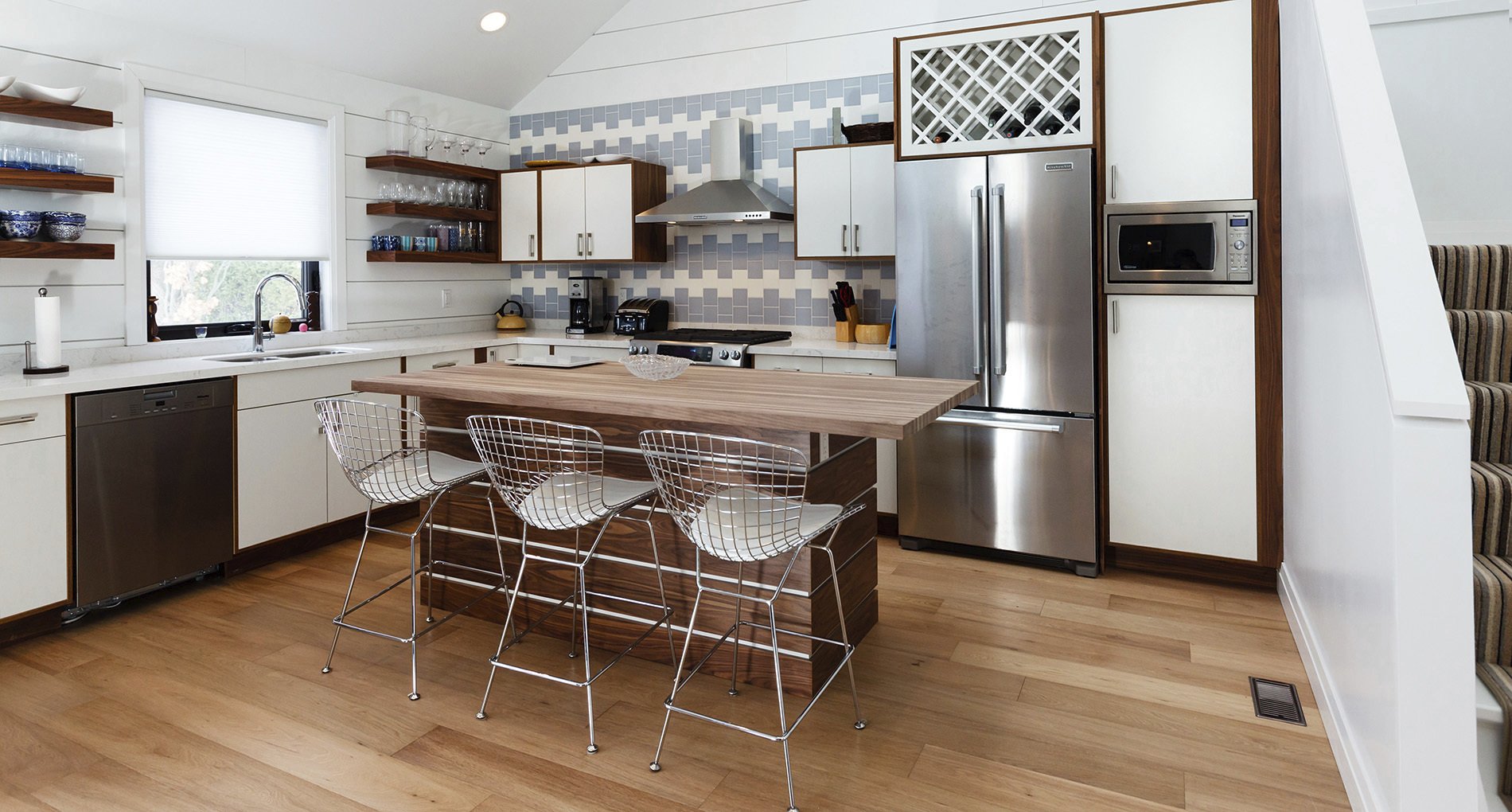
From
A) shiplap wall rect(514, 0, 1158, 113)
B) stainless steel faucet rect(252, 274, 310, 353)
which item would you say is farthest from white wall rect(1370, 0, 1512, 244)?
stainless steel faucet rect(252, 274, 310, 353)

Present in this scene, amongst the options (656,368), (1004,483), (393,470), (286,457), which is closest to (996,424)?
(1004,483)

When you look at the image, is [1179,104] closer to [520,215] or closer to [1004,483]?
[1004,483]

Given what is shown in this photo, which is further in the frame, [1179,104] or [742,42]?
[742,42]

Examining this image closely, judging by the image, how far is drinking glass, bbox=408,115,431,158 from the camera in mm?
5320

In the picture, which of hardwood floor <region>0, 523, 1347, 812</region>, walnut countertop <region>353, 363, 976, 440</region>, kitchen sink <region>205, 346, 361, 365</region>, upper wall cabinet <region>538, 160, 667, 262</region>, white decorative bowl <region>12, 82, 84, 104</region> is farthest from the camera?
upper wall cabinet <region>538, 160, 667, 262</region>

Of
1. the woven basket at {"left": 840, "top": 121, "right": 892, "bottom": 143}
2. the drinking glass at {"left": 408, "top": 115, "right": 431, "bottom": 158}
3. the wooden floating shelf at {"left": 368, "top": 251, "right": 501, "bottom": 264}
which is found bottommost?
the wooden floating shelf at {"left": 368, "top": 251, "right": 501, "bottom": 264}

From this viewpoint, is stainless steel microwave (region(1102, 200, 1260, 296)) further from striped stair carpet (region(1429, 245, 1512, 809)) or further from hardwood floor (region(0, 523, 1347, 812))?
hardwood floor (region(0, 523, 1347, 812))

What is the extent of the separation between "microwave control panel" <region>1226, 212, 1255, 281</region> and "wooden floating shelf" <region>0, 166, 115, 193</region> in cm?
453

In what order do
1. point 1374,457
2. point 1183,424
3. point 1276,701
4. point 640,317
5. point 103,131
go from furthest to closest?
point 640,317, point 103,131, point 1183,424, point 1276,701, point 1374,457

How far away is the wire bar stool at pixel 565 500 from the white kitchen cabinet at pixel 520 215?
2.84 meters

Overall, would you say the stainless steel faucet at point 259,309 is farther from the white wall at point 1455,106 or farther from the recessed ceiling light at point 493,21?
the white wall at point 1455,106

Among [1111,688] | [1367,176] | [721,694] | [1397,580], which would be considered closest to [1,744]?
[721,694]

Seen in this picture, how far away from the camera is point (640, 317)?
548 cm

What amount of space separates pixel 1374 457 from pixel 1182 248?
188 cm
